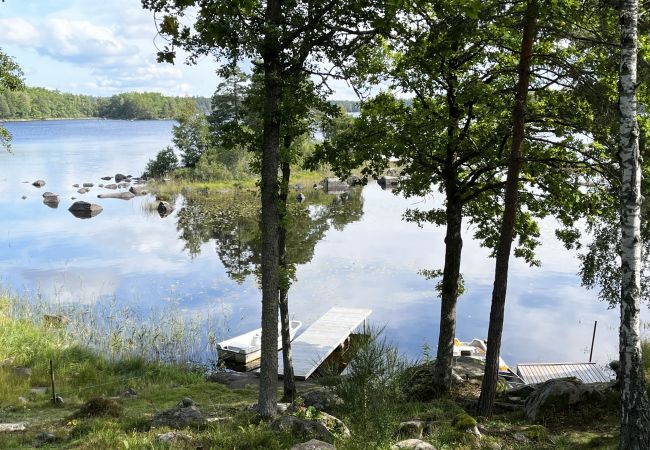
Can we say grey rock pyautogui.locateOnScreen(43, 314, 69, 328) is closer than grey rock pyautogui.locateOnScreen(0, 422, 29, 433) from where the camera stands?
No

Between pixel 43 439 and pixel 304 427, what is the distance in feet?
12.9

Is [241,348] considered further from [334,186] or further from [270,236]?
[334,186]

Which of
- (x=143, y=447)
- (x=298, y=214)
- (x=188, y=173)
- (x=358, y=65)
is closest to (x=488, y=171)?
(x=358, y=65)

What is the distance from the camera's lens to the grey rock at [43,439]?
8602mm

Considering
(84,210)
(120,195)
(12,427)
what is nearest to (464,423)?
(12,427)

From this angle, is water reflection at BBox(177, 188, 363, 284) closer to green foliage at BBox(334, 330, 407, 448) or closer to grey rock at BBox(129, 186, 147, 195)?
grey rock at BBox(129, 186, 147, 195)

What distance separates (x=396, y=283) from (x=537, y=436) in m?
19.3

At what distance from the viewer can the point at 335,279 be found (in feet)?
98.2

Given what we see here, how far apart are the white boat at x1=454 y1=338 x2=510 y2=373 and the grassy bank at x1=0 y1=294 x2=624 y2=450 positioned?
394 centimetres

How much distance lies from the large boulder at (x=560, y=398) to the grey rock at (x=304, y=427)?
563cm

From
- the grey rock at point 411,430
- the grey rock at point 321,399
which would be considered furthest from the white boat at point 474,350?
the grey rock at point 411,430

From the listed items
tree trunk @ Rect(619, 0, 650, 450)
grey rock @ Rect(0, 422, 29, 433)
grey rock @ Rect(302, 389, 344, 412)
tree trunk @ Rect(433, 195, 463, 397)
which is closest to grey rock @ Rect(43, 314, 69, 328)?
grey rock @ Rect(0, 422, 29, 433)

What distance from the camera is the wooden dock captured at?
19266 mm

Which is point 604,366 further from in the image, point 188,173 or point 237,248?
point 188,173
